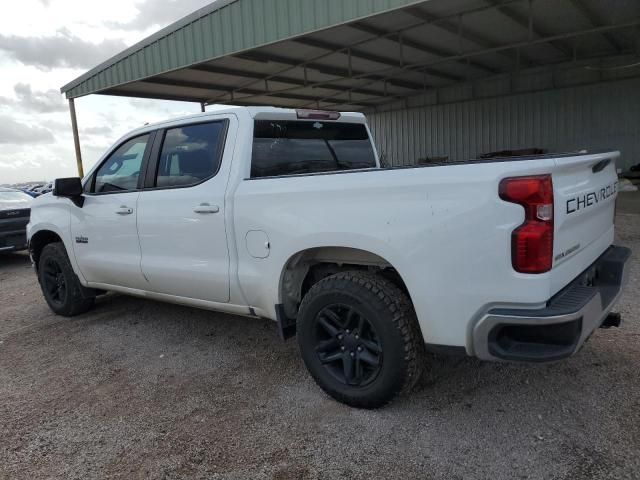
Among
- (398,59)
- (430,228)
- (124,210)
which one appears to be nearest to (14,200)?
(124,210)

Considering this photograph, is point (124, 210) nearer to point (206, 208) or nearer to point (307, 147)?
point (206, 208)

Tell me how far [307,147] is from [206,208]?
0.97 meters

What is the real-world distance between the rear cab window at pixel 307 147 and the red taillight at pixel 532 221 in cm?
186

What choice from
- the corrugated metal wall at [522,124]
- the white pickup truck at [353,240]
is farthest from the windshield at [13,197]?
the corrugated metal wall at [522,124]

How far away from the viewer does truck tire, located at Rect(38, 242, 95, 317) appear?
5.06 meters

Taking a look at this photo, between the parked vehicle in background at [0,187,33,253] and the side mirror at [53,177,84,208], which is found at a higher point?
the side mirror at [53,177,84,208]

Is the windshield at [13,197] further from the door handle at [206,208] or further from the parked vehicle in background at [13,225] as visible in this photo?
the door handle at [206,208]

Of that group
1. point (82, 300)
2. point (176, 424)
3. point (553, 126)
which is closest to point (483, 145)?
point (553, 126)

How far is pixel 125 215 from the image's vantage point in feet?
13.7

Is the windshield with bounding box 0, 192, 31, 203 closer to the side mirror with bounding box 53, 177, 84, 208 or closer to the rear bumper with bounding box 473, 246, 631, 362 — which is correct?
the side mirror with bounding box 53, 177, 84, 208

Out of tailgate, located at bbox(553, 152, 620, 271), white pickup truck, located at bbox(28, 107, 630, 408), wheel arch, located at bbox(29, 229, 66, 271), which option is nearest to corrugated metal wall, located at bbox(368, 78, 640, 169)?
white pickup truck, located at bbox(28, 107, 630, 408)

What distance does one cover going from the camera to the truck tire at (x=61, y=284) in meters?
5.06

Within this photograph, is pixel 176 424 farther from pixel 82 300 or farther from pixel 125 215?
pixel 82 300

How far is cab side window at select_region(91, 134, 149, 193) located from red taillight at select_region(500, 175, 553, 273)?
314cm
